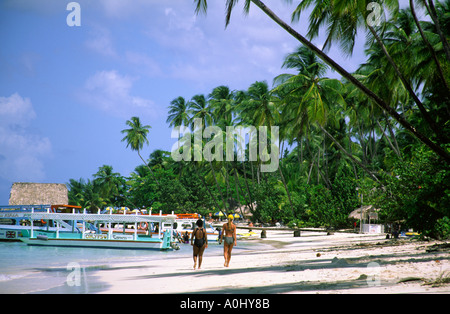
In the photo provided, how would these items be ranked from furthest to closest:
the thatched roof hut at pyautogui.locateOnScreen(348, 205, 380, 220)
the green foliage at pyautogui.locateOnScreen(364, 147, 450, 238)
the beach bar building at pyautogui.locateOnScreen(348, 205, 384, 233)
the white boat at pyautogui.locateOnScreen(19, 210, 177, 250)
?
the thatched roof hut at pyautogui.locateOnScreen(348, 205, 380, 220)
the beach bar building at pyautogui.locateOnScreen(348, 205, 384, 233)
the white boat at pyautogui.locateOnScreen(19, 210, 177, 250)
the green foliage at pyautogui.locateOnScreen(364, 147, 450, 238)

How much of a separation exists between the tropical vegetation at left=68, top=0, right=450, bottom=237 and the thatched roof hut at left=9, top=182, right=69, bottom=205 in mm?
13450

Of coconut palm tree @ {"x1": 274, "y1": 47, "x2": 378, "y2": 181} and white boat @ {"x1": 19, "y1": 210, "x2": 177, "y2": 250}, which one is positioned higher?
coconut palm tree @ {"x1": 274, "y1": 47, "x2": 378, "y2": 181}

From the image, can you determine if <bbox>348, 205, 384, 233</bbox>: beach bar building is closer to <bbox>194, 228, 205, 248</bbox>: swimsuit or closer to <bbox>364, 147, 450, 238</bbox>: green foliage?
<bbox>364, 147, 450, 238</bbox>: green foliage

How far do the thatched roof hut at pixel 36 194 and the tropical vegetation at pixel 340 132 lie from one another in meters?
13.4

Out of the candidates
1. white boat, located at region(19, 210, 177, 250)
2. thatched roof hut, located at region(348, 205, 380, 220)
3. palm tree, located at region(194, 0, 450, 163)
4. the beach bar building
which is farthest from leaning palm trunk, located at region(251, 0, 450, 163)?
thatched roof hut, located at region(348, 205, 380, 220)

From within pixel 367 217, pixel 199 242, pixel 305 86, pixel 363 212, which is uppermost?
pixel 305 86

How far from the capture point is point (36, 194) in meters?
45.1

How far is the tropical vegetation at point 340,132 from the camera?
40.1ft

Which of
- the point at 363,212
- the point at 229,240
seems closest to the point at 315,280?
the point at 229,240

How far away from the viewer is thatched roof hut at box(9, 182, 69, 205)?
4422cm

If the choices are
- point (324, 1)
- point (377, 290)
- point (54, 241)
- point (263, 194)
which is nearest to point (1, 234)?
point (54, 241)

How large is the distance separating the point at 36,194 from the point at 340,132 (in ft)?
107

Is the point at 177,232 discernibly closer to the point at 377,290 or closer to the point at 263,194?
the point at 263,194

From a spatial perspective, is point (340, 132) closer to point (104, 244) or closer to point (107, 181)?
point (104, 244)
